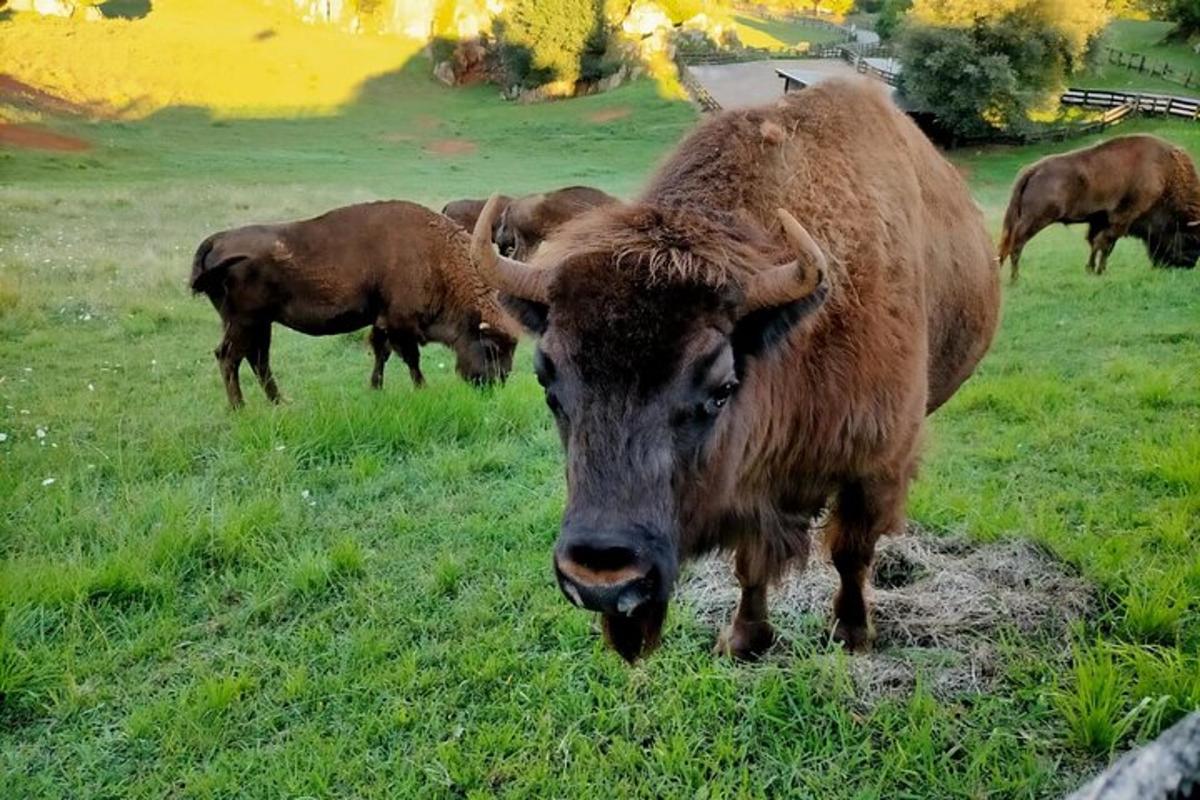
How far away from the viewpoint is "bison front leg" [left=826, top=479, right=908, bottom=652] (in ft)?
12.3

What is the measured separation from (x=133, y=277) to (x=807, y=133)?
1346 cm

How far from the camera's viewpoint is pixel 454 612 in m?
4.24

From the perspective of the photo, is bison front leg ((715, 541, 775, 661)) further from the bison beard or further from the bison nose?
the bison nose

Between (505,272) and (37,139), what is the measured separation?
40668 mm

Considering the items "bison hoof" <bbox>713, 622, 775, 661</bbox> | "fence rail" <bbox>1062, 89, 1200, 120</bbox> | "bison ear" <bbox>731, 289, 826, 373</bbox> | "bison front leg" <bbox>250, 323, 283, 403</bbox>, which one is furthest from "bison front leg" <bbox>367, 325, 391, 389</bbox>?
"fence rail" <bbox>1062, 89, 1200, 120</bbox>

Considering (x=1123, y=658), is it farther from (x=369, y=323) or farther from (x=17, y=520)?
(x=369, y=323)

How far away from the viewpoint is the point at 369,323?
9273mm

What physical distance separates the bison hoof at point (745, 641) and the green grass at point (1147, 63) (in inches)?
1763

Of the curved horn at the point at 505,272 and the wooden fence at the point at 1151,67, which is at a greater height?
the wooden fence at the point at 1151,67

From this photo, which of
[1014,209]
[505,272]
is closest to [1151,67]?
[1014,209]

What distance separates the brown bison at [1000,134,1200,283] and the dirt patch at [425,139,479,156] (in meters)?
33.2

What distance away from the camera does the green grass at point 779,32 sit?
68500mm

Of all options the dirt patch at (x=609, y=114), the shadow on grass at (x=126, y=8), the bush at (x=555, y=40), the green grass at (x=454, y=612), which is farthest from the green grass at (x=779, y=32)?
the green grass at (x=454, y=612)

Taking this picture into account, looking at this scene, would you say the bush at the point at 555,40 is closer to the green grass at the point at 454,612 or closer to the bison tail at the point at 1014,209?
the bison tail at the point at 1014,209
